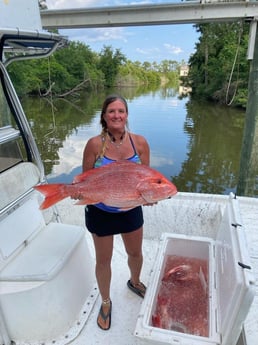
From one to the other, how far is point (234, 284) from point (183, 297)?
68cm

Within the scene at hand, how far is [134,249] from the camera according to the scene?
194cm

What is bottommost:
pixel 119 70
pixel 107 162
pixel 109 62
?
pixel 107 162

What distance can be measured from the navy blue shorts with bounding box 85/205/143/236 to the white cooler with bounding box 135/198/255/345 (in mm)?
447

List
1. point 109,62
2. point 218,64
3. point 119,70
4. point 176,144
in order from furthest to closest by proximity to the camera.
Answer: point 119,70 < point 109,62 < point 218,64 < point 176,144

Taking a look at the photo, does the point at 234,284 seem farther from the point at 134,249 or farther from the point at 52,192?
the point at 52,192

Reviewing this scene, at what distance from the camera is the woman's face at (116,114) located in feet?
5.19

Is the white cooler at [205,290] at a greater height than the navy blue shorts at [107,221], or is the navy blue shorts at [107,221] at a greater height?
the navy blue shorts at [107,221]

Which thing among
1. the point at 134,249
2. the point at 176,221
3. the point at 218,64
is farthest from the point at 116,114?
the point at 218,64

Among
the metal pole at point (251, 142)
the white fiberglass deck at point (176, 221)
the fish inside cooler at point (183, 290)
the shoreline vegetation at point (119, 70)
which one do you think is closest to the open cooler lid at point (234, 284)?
the fish inside cooler at point (183, 290)

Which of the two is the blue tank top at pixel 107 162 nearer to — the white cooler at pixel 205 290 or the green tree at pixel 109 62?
the white cooler at pixel 205 290

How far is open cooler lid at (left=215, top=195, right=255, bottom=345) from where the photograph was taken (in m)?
1.26

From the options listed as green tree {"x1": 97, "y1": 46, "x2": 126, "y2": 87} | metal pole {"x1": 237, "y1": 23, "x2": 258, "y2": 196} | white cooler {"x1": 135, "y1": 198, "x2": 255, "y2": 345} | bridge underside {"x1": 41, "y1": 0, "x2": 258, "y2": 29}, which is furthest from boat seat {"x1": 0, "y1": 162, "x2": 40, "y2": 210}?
green tree {"x1": 97, "y1": 46, "x2": 126, "y2": 87}

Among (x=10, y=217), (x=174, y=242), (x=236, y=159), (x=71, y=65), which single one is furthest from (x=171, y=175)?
(x=71, y=65)

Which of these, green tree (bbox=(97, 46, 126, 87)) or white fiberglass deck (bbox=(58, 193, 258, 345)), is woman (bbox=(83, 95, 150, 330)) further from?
green tree (bbox=(97, 46, 126, 87))
